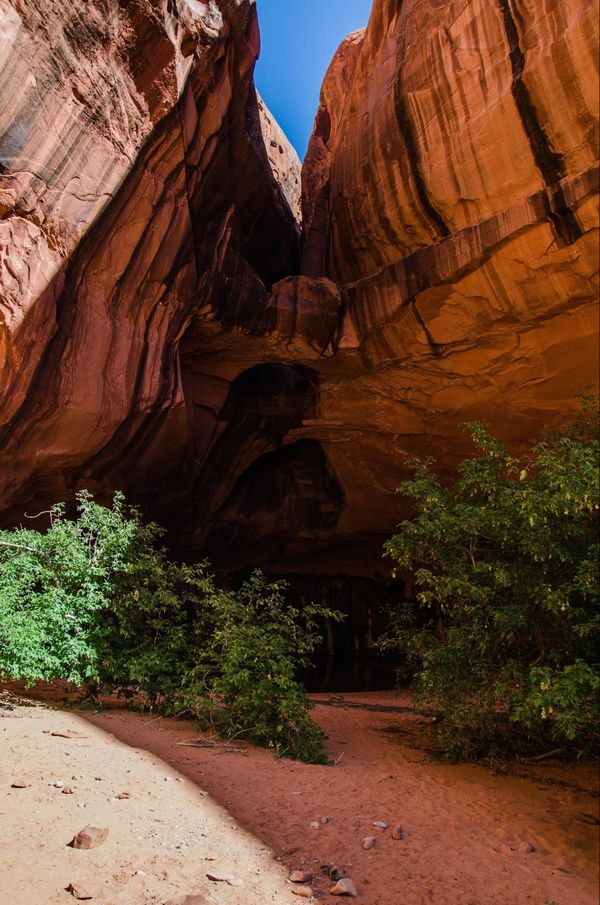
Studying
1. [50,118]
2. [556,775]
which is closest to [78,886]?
[556,775]

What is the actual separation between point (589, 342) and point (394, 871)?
26.5 feet

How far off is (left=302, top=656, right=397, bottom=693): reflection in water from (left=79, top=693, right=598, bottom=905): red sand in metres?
9.80

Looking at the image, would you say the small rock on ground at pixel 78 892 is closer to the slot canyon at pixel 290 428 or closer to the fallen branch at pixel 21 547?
the slot canyon at pixel 290 428

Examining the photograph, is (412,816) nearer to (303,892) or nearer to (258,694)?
(303,892)

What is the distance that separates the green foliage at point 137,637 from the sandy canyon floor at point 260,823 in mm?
483

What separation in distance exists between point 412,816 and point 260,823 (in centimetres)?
143

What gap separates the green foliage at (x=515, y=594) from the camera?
225 inches

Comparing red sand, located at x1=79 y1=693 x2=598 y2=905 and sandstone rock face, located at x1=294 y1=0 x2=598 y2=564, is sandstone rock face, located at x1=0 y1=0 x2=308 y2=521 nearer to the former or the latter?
sandstone rock face, located at x1=294 y1=0 x2=598 y2=564

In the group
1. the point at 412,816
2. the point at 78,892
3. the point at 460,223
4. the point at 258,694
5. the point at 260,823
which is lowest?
the point at 78,892

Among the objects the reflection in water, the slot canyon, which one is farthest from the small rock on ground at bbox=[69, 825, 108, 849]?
the reflection in water

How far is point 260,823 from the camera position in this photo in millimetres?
4496

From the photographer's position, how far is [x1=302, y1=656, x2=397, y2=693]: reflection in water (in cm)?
1687

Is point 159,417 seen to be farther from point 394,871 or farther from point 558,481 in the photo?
point 394,871

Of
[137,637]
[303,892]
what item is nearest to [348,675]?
[137,637]
